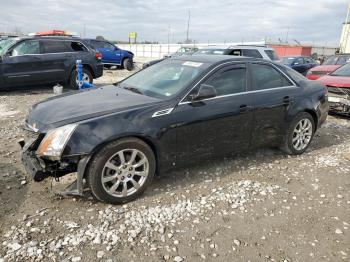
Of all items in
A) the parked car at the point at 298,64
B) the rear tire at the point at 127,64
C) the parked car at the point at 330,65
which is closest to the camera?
the parked car at the point at 330,65

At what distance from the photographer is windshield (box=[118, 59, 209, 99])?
402 cm

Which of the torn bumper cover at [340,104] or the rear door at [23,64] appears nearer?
the torn bumper cover at [340,104]

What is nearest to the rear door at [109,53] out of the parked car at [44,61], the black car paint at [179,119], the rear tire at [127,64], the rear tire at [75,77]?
the rear tire at [127,64]

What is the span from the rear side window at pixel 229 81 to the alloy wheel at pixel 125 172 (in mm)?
1358

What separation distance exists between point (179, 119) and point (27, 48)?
780 centimetres

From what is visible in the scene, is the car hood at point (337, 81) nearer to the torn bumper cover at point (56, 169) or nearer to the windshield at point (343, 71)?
the windshield at point (343, 71)

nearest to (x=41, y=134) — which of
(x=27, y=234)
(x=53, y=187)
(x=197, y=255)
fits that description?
(x=53, y=187)

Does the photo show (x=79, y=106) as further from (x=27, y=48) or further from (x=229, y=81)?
(x=27, y=48)

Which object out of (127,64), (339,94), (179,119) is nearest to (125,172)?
(179,119)

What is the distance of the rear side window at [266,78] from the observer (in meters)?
4.58

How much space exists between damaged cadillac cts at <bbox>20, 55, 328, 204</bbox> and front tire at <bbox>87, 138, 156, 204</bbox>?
10 mm

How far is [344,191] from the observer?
414 centimetres

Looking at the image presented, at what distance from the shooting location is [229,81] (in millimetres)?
4324

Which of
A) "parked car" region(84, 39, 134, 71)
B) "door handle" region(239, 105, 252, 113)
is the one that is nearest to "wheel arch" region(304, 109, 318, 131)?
"door handle" region(239, 105, 252, 113)
